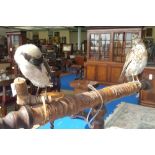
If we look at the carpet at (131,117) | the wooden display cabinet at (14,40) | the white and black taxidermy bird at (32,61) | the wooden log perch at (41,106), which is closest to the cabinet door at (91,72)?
the carpet at (131,117)

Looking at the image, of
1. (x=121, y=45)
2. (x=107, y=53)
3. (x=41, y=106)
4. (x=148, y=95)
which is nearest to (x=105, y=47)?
(x=107, y=53)

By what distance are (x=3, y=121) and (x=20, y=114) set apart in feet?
0.15

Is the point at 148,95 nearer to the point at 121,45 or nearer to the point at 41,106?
the point at 121,45

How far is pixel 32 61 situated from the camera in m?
0.81

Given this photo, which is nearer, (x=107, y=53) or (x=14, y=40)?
(x=107, y=53)

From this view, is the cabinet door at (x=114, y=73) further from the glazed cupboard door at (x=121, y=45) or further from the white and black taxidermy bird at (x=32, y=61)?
the white and black taxidermy bird at (x=32, y=61)

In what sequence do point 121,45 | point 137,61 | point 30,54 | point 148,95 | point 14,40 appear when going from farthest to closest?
point 14,40
point 121,45
point 148,95
point 137,61
point 30,54

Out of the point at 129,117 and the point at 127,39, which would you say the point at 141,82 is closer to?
the point at 129,117

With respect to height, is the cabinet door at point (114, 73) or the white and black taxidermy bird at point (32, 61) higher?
the white and black taxidermy bird at point (32, 61)

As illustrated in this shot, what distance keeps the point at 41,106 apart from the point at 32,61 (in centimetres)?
26

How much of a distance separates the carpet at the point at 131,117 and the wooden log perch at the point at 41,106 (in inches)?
72.9

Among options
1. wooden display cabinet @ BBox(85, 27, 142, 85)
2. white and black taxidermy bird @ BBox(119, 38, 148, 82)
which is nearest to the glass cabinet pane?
wooden display cabinet @ BBox(85, 27, 142, 85)

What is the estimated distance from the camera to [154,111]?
3.35m

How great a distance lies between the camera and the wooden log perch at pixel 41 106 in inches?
21.3
